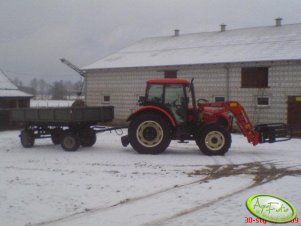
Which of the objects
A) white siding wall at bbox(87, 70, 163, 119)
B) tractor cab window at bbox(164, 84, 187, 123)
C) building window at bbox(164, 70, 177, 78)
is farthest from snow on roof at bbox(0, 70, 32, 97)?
tractor cab window at bbox(164, 84, 187, 123)

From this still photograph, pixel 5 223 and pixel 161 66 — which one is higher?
pixel 161 66

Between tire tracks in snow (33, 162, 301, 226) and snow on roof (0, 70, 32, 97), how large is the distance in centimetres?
1884

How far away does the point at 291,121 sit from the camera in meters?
20.9

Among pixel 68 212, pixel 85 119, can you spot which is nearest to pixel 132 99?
pixel 85 119

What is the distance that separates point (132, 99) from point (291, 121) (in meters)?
9.97

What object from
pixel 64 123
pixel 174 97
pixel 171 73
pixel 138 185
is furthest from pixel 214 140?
pixel 171 73

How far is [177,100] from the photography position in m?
13.1

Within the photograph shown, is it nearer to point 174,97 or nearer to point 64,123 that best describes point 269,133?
point 174,97

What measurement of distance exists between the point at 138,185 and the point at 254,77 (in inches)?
586

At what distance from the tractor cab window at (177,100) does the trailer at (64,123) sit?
2.59 meters

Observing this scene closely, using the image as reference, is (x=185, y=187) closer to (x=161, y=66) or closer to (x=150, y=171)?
(x=150, y=171)

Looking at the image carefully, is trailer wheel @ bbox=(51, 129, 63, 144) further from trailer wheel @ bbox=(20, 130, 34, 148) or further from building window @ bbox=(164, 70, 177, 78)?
building window @ bbox=(164, 70, 177, 78)

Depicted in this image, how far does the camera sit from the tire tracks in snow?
22.1 ft

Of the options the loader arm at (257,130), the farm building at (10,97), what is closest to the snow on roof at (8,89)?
the farm building at (10,97)
